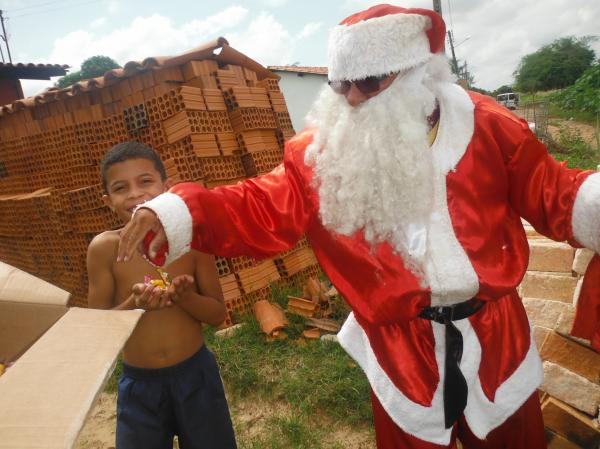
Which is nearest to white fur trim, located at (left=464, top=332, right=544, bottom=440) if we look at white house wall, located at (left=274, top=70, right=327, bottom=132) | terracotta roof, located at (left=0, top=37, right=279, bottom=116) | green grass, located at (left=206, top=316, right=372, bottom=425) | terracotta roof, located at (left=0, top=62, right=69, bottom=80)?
green grass, located at (left=206, top=316, right=372, bottom=425)

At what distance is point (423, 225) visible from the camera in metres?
1.45

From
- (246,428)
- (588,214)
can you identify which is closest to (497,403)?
(588,214)

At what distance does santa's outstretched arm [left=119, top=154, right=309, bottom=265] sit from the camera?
1.33m

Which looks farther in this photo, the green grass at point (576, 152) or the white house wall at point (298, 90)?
the white house wall at point (298, 90)

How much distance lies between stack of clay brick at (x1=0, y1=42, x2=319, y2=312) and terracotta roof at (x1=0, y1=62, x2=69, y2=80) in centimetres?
805

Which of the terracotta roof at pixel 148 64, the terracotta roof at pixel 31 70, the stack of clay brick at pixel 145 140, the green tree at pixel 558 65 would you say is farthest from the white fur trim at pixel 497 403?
the green tree at pixel 558 65

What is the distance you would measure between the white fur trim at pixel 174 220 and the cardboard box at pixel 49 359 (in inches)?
10.5

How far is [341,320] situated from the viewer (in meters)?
3.86

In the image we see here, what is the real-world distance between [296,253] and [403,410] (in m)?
3.50

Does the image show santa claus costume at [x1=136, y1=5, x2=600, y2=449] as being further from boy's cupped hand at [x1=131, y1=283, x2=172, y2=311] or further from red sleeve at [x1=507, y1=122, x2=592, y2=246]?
boy's cupped hand at [x1=131, y1=283, x2=172, y2=311]

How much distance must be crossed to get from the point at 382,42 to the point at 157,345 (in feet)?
4.92

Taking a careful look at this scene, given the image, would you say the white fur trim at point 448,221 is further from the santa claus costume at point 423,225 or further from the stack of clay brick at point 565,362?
the stack of clay brick at point 565,362

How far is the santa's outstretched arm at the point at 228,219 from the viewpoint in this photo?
1.33m

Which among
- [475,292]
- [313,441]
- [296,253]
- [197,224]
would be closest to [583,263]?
[475,292]
